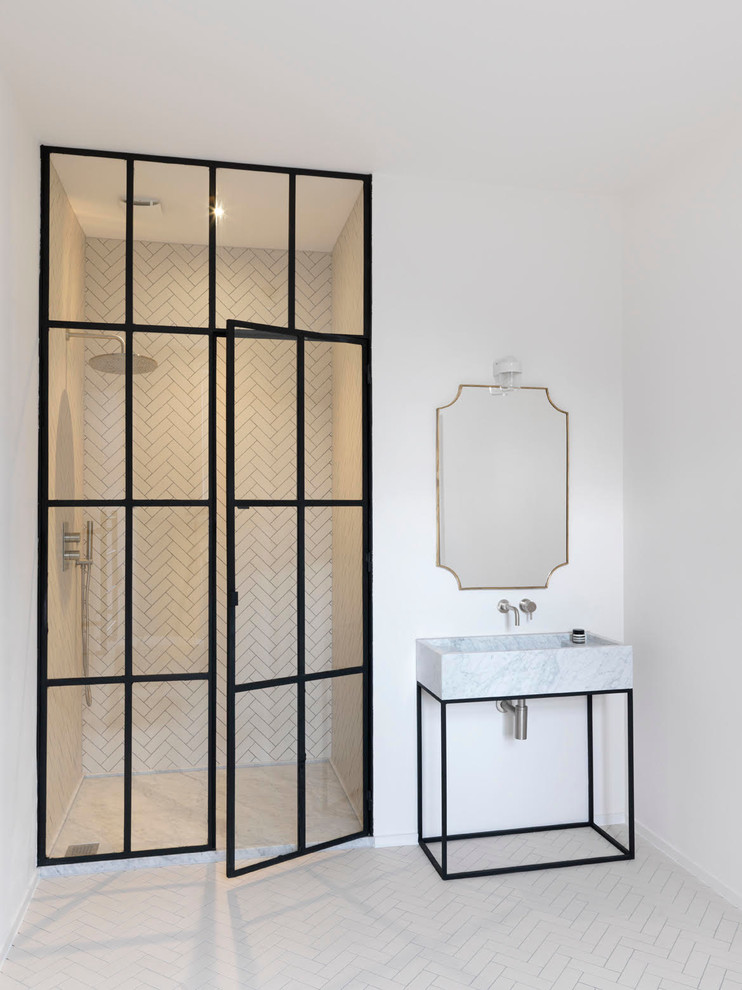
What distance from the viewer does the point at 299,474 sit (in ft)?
9.75

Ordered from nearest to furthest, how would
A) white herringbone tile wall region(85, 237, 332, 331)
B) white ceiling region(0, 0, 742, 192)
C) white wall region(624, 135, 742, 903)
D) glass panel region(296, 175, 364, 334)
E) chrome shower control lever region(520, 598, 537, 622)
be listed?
1. white ceiling region(0, 0, 742, 192)
2. white wall region(624, 135, 742, 903)
3. white herringbone tile wall region(85, 237, 332, 331)
4. glass panel region(296, 175, 364, 334)
5. chrome shower control lever region(520, 598, 537, 622)

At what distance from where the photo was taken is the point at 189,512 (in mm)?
2971

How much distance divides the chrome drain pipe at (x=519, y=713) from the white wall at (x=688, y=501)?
0.55m

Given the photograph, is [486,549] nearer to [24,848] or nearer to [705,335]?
[705,335]

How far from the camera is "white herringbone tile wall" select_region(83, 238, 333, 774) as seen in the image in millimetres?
2893

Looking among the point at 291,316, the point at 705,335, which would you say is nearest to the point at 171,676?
the point at 291,316

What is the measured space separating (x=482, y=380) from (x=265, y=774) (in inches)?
73.5

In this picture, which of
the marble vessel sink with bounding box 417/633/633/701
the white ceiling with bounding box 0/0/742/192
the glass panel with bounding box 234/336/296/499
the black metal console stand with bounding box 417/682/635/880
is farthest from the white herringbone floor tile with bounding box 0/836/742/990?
the white ceiling with bounding box 0/0/742/192

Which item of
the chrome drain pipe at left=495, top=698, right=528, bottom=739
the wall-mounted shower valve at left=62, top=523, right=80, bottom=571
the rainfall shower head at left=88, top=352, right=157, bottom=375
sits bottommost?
the chrome drain pipe at left=495, top=698, right=528, bottom=739

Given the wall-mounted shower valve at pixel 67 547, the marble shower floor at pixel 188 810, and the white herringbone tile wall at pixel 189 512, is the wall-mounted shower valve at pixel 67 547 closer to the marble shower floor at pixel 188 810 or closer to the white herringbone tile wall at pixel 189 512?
the white herringbone tile wall at pixel 189 512

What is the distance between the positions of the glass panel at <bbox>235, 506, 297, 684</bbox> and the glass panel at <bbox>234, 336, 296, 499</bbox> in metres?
0.10

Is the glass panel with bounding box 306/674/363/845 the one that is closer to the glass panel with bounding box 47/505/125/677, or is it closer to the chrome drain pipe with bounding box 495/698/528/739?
the chrome drain pipe with bounding box 495/698/528/739

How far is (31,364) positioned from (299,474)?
108 cm

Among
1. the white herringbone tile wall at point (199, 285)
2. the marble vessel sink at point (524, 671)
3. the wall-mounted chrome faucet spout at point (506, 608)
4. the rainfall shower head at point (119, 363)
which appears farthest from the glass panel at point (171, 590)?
the wall-mounted chrome faucet spout at point (506, 608)
